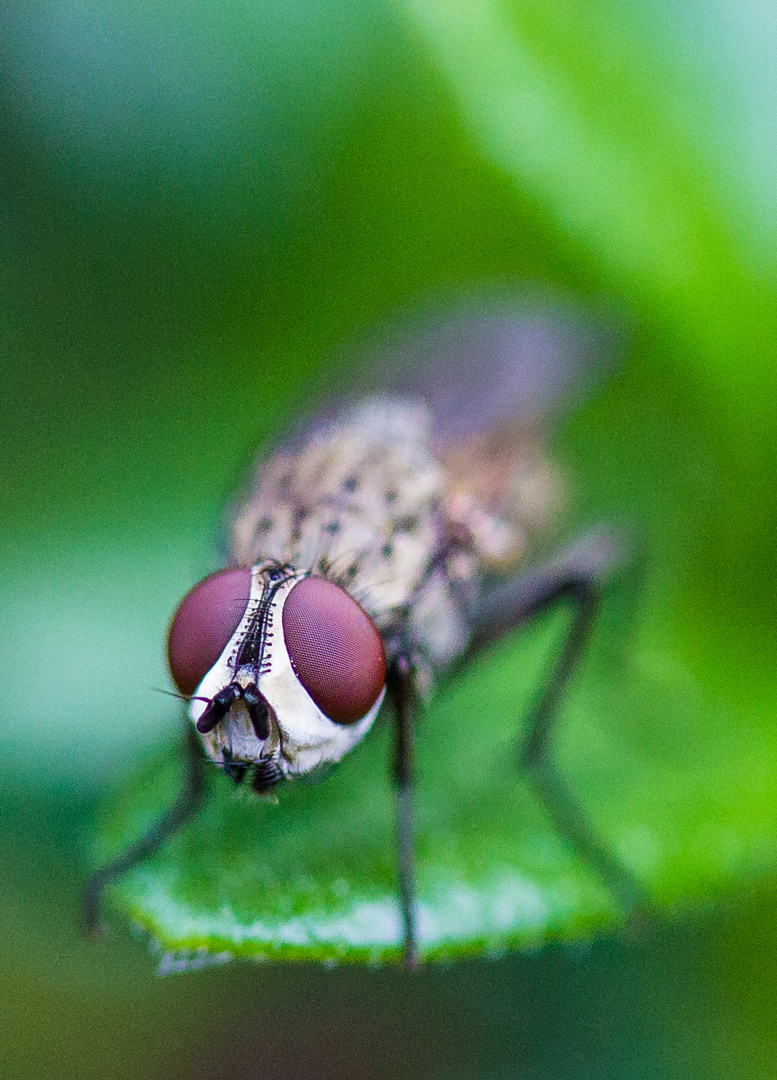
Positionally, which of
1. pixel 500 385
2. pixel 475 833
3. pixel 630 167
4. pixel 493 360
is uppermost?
pixel 630 167

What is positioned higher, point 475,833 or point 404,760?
point 404,760

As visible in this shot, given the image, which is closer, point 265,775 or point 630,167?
point 265,775

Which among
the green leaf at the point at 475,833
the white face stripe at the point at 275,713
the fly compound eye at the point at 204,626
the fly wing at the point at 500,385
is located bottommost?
the green leaf at the point at 475,833

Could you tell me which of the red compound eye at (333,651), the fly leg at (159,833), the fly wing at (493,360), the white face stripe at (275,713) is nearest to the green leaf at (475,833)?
the fly leg at (159,833)

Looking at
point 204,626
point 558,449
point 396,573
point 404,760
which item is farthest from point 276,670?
point 558,449

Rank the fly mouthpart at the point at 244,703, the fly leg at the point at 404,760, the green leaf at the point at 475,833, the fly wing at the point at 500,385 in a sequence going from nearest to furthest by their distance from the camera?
the fly mouthpart at the point at 244,703
the green leaf at the point at 475,833
the fly leg at the point at 404,760
the fly wing at the point at 500,385

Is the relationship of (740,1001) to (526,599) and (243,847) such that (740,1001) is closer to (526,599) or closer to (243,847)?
(526,599)

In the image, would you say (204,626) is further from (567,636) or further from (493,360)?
(493,360)

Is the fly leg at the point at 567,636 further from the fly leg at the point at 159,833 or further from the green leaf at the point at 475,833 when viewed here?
the fly leg at the point at 159,833
